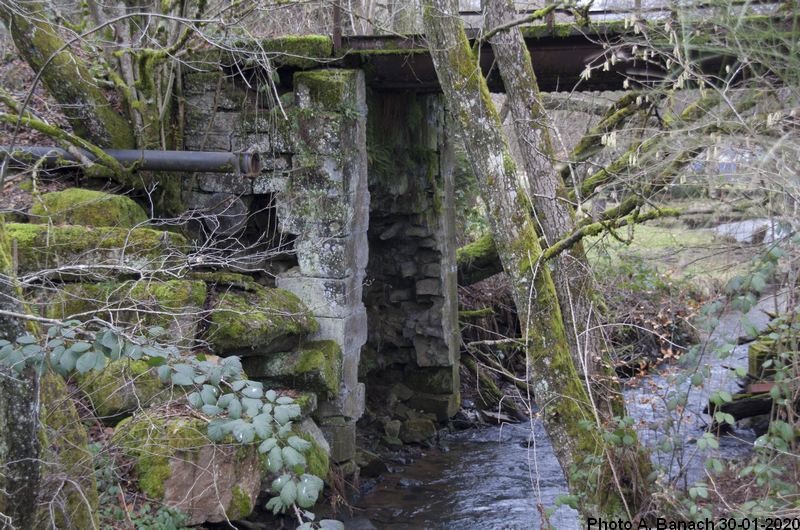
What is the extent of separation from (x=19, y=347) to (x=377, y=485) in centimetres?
520

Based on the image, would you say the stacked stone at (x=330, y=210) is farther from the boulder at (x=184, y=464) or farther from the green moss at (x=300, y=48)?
the boulder at (x=184, y=464)

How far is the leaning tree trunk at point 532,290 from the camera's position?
14.4 ft

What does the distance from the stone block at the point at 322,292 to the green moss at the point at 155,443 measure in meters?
2.48

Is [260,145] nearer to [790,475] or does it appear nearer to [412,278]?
[412,278]

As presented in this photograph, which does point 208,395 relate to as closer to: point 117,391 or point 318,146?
point 117,391

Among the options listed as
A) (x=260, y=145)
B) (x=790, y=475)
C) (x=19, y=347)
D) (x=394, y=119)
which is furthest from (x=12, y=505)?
(x=394, y=119)

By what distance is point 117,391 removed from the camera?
4.69 m

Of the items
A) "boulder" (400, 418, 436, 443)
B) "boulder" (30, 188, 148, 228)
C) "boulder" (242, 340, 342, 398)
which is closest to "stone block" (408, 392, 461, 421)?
"boulder" (400, 418, 436, 443)

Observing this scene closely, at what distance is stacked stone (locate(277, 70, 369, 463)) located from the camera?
675cm

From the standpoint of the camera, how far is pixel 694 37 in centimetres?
501

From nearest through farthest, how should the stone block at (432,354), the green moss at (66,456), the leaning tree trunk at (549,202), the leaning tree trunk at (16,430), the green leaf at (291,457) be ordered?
the green leaf at (291,457) < the leaning tree trunk at (16,430) < the green moss at (66,456) < the leaning tree trunk at (549,202) < the stone block at (432,354)

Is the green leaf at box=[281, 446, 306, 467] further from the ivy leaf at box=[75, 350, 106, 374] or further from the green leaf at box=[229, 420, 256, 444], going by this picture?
the ivy leaf at box=[75, 350, 106, 374]

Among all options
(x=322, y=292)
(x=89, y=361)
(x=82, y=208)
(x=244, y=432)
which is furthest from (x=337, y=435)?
(x=89, y=361)

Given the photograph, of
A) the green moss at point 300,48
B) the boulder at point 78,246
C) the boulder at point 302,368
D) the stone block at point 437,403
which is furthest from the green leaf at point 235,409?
the stone block at point 437,403
